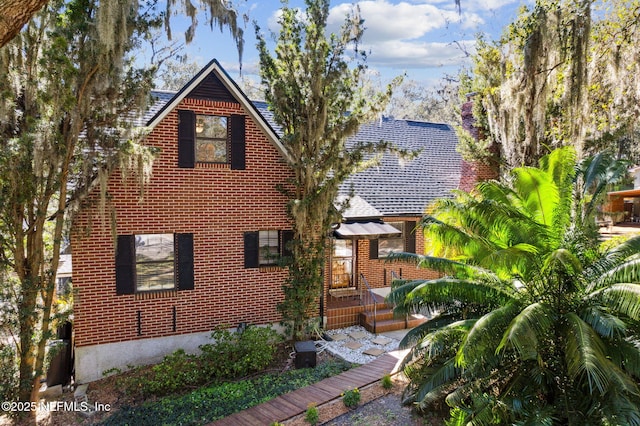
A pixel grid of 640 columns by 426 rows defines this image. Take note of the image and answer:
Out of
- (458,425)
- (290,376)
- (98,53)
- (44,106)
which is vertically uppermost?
(98,53)

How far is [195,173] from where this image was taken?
1003 cm

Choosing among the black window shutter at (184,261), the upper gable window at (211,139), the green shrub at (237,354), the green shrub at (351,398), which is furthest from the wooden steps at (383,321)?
the upper gable window at (211,139)

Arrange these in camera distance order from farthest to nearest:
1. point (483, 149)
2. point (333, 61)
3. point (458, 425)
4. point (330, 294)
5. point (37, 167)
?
1. point (483, 149)
2. point (330, 294)
3. point (333, 61)
4. point (37, 167)
5. point (458, 425)

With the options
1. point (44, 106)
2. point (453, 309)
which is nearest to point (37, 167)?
point (44, 106)

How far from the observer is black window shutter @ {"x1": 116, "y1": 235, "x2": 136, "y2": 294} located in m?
9.41

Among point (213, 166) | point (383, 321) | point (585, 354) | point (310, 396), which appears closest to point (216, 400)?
point (310, 396)

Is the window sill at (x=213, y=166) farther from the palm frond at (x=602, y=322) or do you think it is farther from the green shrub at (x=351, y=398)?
the palm frond at (x=602, y=322)

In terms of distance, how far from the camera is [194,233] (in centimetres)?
1008

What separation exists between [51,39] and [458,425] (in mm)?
9054

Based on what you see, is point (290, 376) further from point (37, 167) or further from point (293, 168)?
point (37, 167)

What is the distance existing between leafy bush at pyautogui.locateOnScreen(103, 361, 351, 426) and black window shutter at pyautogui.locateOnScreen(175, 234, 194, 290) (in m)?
2.55

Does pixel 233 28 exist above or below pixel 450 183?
above

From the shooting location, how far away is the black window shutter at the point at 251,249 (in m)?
10.6

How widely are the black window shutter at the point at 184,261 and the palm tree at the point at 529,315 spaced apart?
525 cm
